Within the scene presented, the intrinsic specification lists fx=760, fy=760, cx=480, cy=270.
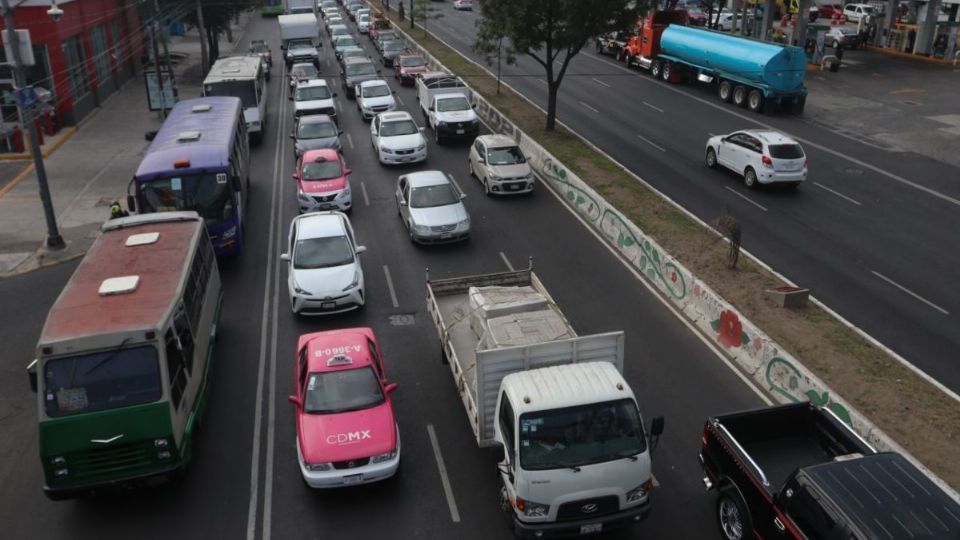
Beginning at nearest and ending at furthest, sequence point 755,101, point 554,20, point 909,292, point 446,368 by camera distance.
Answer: point 446,368 < point 909,292 < point 554,20 < point 755,101

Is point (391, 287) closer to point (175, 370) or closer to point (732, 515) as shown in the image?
point (175, 370)

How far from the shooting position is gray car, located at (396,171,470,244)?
71.3ft

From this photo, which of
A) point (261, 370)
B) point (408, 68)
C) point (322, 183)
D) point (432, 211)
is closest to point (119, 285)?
point (261, 370)

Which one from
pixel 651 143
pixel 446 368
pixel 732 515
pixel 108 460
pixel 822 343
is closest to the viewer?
pixel 732 515

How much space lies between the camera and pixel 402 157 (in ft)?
96.5

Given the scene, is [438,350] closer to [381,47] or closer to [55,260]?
[55,260]

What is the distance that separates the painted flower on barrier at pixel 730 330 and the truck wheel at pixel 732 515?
5.14m

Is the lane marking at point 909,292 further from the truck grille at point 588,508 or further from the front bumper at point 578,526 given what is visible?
the truck grille at point 588,508

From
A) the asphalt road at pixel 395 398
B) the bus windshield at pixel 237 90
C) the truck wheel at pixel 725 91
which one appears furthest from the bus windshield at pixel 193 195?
the truck wheel at pixel 725 91

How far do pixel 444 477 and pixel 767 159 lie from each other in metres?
18.5

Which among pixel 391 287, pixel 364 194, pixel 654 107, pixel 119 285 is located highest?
pixel 119 285

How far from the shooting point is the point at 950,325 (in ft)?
57.0

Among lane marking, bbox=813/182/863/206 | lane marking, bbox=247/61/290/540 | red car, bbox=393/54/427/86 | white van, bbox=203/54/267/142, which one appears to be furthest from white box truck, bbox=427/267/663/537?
red car, bbox=393/54/427/86

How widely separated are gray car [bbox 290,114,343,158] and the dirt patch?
32.0 ft
